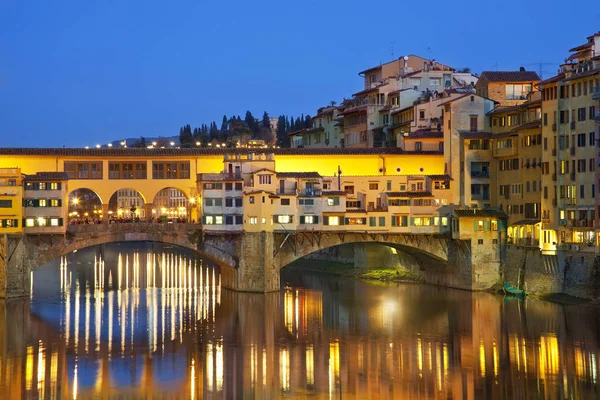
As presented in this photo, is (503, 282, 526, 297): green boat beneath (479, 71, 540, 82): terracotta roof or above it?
beneath

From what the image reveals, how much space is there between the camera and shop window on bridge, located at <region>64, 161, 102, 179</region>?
73156 mm

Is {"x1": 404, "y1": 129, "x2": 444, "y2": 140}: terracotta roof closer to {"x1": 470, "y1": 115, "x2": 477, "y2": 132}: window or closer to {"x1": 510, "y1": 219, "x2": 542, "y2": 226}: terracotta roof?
{"x1": 470, "y1": 115, "x2": 477, "y2": 132}: window

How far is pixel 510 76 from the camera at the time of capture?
78438 millimetres

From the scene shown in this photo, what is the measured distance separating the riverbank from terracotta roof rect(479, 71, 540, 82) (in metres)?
13.8

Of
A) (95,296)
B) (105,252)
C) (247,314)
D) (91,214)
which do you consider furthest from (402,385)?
(91,214)

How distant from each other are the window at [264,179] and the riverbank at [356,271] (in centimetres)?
1254

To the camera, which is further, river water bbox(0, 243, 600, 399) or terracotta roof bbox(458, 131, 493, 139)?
terracotta roof bbox(458, 131, 493, 139)

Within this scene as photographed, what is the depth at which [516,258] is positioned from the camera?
221 ft

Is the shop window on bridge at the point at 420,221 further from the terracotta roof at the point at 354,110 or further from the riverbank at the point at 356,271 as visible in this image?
the terracotta roof at the point at 354,110

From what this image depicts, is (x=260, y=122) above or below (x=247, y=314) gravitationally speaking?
above

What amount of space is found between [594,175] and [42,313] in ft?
94.7

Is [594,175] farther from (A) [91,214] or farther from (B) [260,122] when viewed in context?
(B) [260,122]

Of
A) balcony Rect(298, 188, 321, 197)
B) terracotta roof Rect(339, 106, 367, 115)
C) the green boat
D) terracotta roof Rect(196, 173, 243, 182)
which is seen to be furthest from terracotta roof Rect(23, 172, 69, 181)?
terracotta roof Rect(339, 106, 367, 115)

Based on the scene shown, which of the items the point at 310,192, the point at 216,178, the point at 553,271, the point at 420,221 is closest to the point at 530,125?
the point at 553,271
